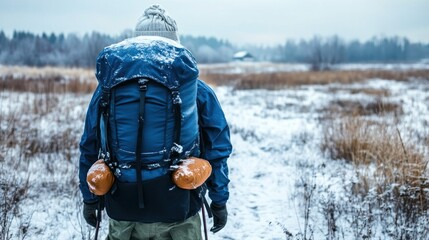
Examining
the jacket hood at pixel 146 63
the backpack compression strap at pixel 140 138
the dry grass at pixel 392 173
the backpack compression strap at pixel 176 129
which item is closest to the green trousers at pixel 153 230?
the backpack compression strap at pixel 140 138

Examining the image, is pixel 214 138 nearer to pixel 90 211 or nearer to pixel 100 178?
pixel 100 178

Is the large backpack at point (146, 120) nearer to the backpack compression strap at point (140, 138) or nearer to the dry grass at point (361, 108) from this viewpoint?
the backpack compression strap at point (140, 138)

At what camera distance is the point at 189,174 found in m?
1.38

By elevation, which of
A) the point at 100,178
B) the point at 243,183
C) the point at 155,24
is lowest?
the point at 243,183

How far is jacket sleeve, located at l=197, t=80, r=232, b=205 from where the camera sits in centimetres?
167

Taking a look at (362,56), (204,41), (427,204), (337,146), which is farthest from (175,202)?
(204,41)

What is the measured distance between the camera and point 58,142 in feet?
18.4

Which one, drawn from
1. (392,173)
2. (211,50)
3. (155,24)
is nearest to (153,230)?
(155,24)

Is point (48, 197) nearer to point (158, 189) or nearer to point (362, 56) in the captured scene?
point (158, 189)

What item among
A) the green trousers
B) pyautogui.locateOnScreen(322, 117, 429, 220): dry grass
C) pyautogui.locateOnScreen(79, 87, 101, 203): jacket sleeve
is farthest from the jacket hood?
Answer: pyautogui.locateOnScreen(322, 117, 429, 220): dry grass

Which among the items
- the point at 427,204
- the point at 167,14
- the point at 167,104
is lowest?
the point at 427,204

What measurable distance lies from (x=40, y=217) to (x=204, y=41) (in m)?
144

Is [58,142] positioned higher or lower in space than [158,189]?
lower

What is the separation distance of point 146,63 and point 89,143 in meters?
0.61
